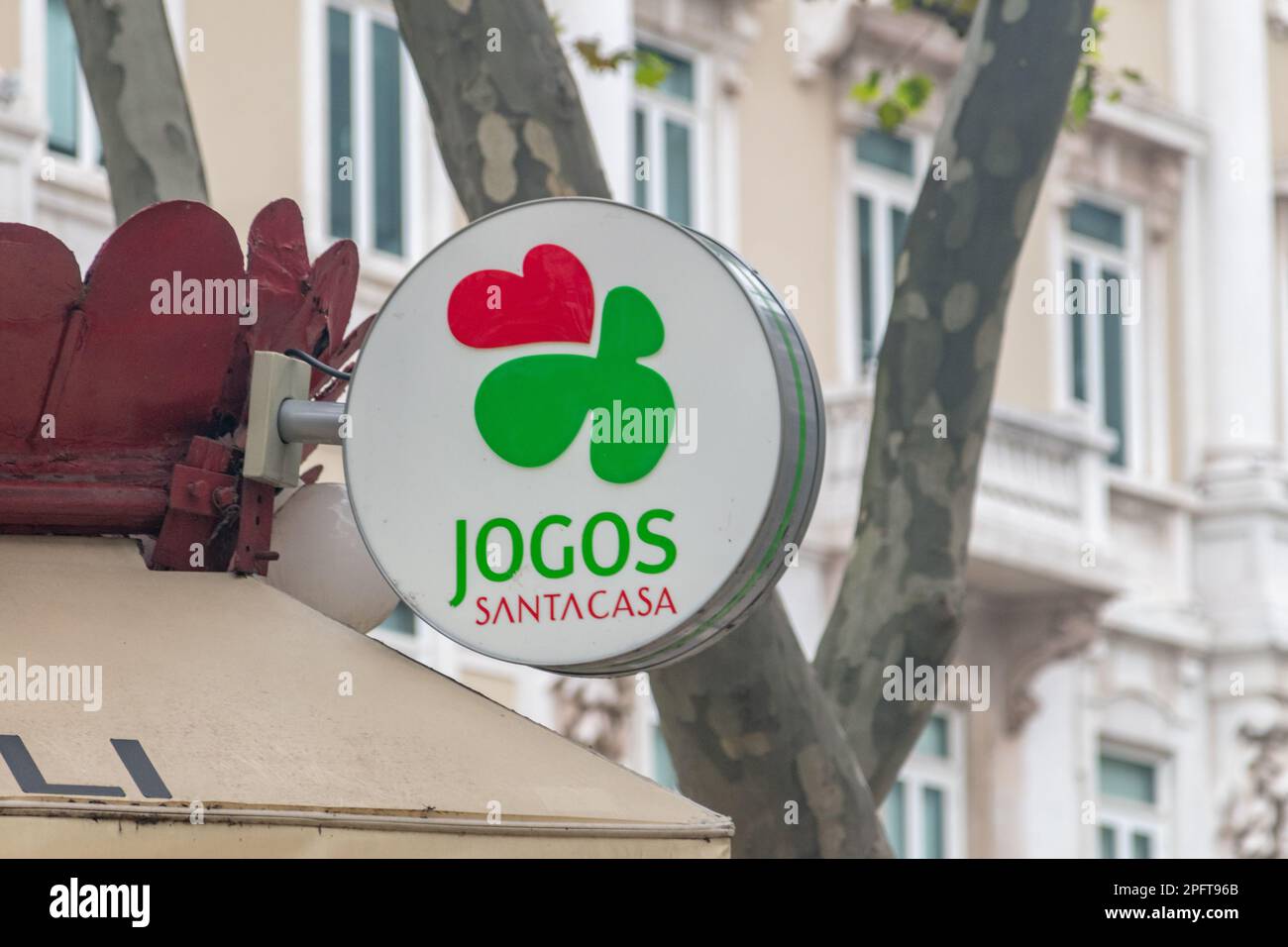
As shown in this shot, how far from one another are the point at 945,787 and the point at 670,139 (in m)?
4.99

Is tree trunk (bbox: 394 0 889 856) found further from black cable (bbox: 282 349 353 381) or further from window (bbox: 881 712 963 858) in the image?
window (bbox: 881 712 963 858)

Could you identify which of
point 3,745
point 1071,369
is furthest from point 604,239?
point 1071,369

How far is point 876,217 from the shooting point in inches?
734

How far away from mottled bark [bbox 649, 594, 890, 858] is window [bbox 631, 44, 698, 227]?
11.4 meters

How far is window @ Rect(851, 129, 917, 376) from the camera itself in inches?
724

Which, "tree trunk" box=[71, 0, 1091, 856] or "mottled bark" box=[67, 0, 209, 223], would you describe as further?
"mottled bark" box=[67, 0, 209, 223]

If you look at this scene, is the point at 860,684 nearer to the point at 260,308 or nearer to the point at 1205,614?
the point at 260,308

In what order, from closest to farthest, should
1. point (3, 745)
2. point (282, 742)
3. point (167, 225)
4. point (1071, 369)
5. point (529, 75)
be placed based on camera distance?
point (3, 745), point (282, 742), point (167, 225), point (529, 75), point (1071, 369)

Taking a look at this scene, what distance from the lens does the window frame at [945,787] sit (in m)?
17.8

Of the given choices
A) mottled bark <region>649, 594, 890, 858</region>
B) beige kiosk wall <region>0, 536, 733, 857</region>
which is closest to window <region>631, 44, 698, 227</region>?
mottled bark <region>649, 594, 890, 858</region>

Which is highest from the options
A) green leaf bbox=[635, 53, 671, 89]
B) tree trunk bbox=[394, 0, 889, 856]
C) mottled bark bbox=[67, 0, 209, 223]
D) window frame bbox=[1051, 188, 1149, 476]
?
window frame bbox=[1051, 188, 1149, 476]

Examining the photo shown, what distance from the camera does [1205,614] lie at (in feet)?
67.1

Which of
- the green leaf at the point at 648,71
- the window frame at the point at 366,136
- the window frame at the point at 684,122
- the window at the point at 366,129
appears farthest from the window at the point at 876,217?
the green leaf at the point at 648,71

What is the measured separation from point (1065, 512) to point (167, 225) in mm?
14218
